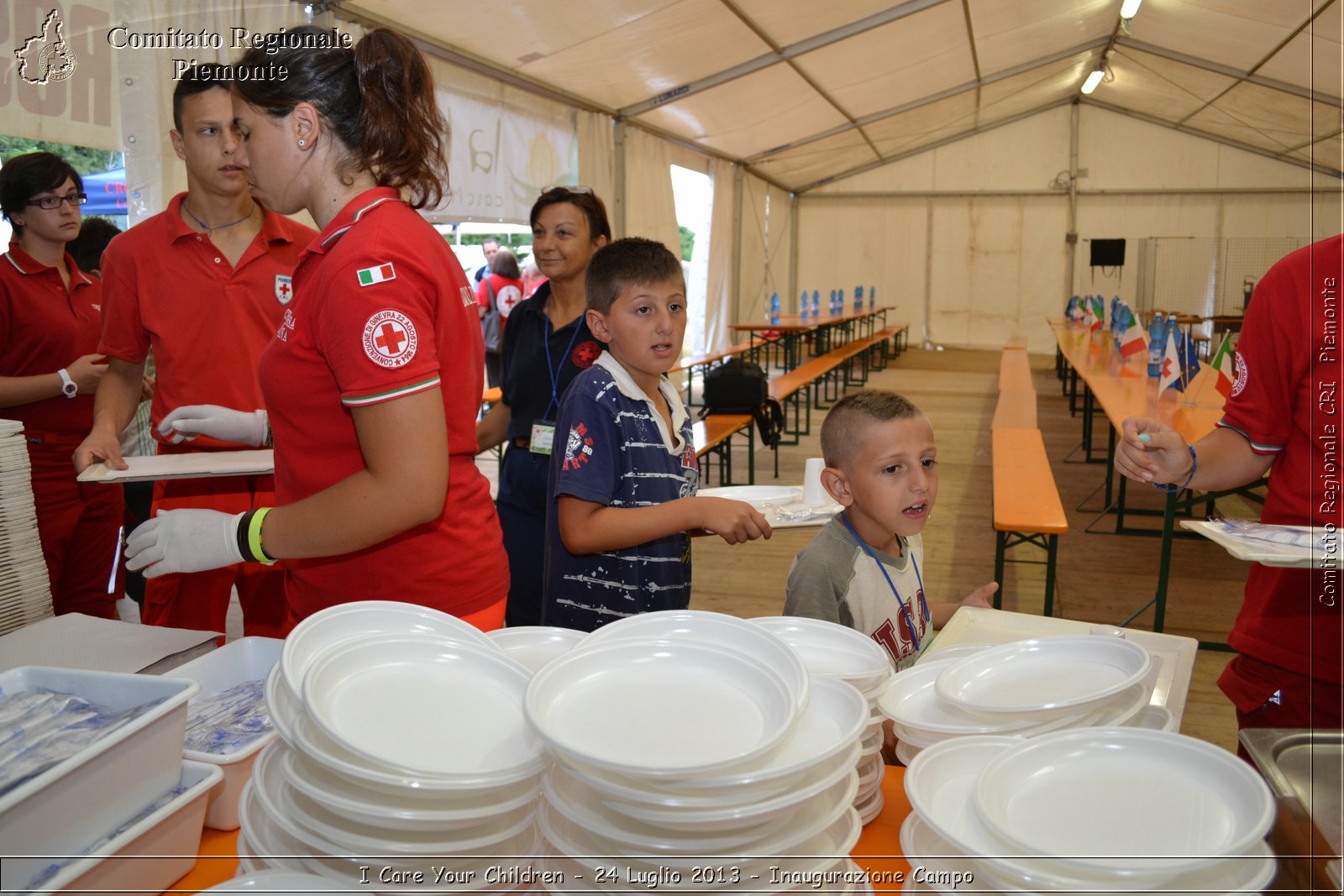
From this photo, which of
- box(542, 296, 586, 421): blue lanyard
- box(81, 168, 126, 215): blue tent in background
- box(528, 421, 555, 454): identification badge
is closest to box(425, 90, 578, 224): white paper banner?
box(81, 168, 126, 215): blue tent in background

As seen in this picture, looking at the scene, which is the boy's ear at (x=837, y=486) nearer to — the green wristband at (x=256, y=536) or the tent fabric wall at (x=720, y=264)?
the green wristband at (x=256, y=536)

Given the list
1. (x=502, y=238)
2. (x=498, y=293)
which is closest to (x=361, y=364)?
(x=498, y=293)

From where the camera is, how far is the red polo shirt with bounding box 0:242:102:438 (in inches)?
115

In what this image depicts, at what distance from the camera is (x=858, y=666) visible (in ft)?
3.63

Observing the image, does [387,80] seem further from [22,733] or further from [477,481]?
[22,733]

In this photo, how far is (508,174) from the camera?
7.05m

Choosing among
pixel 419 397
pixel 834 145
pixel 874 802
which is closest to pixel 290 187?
pixel 419 397

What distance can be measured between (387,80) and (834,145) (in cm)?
1435

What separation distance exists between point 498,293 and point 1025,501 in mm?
5546

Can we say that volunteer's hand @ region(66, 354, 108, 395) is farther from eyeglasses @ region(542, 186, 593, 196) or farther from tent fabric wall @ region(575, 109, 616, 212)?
tent fabric wall @ region(575, 109, 616, 212)

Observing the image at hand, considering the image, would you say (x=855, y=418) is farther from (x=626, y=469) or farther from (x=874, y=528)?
(x=626, y=469)

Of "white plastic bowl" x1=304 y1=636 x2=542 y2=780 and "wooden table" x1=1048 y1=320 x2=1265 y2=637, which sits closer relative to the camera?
"white plastic bowl" x1=304 y1=636 x2=542 y2=780

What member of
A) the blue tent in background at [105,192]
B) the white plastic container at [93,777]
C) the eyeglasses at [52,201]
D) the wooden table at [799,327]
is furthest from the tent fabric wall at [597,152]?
the white plastic container at [93,777]

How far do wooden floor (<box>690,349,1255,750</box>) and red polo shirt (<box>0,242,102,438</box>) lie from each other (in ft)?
8.72
